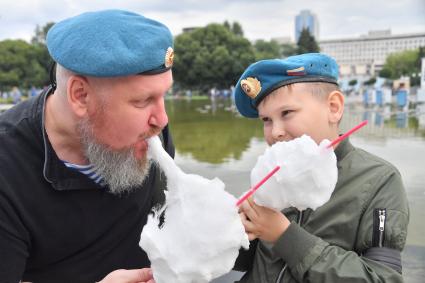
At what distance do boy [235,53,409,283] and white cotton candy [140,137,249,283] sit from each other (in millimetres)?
264

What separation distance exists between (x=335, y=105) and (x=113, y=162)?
1052mm

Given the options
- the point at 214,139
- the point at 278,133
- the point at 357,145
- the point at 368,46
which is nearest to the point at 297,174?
the point at 278,133

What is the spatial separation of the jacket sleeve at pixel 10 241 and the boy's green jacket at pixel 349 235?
105 cm

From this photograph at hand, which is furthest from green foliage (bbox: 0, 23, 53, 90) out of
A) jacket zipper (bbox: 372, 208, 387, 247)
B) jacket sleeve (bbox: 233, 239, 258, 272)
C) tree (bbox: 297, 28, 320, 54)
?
jacket zipper (bbox: 372, 208, 387, 247)

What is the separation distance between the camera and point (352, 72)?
121 metres

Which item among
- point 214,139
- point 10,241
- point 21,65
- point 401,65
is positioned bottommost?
point 401,65

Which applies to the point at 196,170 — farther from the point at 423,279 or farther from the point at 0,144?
the point at 0,144

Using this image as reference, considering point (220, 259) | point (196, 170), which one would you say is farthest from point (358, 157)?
point (196, 170)

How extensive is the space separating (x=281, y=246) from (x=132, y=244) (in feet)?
2.93

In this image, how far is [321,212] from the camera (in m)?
1.94

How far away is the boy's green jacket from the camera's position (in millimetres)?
1700

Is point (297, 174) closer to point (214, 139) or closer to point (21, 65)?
point (214, 139)

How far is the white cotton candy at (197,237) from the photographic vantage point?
55.1 inches

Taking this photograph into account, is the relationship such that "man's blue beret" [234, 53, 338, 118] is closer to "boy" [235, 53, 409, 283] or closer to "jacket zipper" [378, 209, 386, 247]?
"boy" [235, 53, 409, 283]
